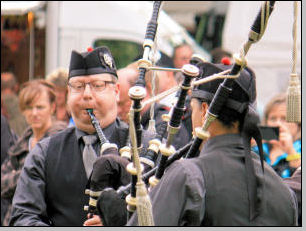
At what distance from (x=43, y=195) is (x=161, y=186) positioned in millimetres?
1778

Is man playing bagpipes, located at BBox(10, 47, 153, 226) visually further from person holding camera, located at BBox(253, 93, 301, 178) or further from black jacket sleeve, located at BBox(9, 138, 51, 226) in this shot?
person holding camera, located at BBox(253, 93, 301, 178)

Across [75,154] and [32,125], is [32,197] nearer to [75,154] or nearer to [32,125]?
[75,154]

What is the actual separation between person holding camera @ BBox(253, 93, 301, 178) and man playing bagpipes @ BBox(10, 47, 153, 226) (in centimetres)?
198

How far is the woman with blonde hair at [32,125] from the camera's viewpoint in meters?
7.59

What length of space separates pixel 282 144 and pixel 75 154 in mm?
2419

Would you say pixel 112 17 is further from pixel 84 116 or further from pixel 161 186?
pixel 161 186

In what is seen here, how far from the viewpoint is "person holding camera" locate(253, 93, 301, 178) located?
24.1 ft

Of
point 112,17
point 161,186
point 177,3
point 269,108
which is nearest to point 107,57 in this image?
point 161,186

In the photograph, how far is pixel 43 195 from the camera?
5645mm

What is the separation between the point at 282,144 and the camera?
7648mm

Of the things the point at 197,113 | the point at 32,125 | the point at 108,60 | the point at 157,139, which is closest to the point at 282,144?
the point at 32,125

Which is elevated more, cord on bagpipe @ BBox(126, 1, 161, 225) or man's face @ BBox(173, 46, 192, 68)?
cord on bagpipe @ BBox(126, 1, 161, 225)

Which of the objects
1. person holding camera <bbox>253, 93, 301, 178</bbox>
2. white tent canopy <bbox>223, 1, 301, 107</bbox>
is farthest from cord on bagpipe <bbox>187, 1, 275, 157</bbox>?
white tent canopy <bbox>223, 1, 301, 107</bbox>

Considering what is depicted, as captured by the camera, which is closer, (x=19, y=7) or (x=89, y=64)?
(x=89, y=64)
